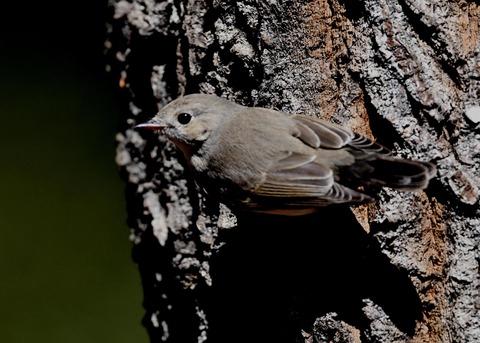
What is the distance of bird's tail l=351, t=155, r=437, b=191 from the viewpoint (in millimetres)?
2557

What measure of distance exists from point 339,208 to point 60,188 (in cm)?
360

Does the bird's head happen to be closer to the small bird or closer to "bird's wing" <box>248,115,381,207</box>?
the small bird

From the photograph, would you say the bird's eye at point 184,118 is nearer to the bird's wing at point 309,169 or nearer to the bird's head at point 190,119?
the bird's head at point 190,119

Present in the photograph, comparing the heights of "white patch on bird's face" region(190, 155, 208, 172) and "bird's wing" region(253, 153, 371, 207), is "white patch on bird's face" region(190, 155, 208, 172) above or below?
above

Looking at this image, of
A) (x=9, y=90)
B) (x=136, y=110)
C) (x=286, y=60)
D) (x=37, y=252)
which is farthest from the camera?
(x=9, y=90)

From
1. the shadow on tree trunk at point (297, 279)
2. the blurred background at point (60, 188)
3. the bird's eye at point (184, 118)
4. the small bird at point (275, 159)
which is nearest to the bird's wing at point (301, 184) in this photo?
the small bird at point (275, 159)

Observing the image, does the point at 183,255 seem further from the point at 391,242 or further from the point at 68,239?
the point at 68,239

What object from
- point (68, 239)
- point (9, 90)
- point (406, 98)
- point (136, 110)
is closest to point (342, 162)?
point (406, 98)

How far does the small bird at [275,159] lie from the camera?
2.68 meters

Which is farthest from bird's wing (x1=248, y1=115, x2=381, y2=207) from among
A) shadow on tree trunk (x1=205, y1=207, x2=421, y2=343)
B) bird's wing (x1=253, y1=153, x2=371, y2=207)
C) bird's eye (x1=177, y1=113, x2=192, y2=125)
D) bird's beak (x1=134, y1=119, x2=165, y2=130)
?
bird's beak (x1=134, y1=119, x2=165, y2=130)

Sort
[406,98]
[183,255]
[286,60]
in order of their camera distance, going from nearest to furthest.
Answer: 1. [406,98]
2. [286,60]
3. [183,255]

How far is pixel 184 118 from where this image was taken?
3.20 meters

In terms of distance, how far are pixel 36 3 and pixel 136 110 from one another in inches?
137

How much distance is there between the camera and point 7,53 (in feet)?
21.9
